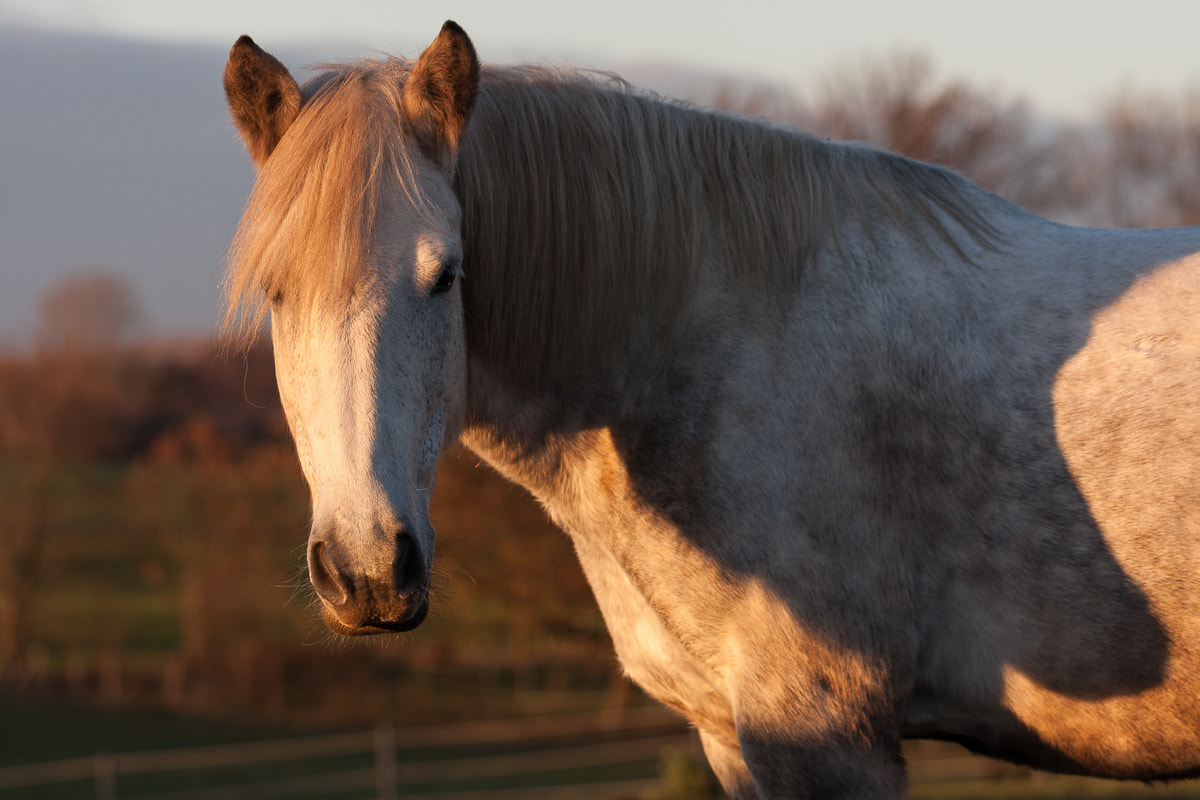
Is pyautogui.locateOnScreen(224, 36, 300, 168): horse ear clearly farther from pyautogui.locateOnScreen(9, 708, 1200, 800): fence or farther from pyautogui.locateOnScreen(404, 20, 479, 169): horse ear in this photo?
pyautogui.locateOnScreen(9, 708, 1200, 800): fence

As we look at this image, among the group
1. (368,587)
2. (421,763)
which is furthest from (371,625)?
(421,763)

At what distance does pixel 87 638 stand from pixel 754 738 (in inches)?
1111

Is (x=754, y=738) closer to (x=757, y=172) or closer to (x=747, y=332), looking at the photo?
(x=747, y=332)

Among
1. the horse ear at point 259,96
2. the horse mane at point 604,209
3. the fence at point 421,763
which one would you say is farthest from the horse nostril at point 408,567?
the fence at point 421,763

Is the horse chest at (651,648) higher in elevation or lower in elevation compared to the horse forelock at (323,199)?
lower

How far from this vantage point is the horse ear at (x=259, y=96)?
2299mm

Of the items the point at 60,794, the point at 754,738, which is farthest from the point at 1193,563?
the point at 60,794

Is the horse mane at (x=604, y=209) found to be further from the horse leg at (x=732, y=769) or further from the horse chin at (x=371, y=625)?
the horse leg at (x=732, y=769)

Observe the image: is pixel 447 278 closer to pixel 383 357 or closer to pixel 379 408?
pixel 383 357

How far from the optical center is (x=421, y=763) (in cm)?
1838

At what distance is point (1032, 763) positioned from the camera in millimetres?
2707

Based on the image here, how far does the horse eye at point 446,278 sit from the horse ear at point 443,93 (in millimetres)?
299

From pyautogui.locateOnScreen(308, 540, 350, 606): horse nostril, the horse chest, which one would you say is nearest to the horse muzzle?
pyautogui.locateOnScreen(308, 540, 350, 606): horse nostril

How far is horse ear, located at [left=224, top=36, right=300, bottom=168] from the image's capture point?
7.54ft
